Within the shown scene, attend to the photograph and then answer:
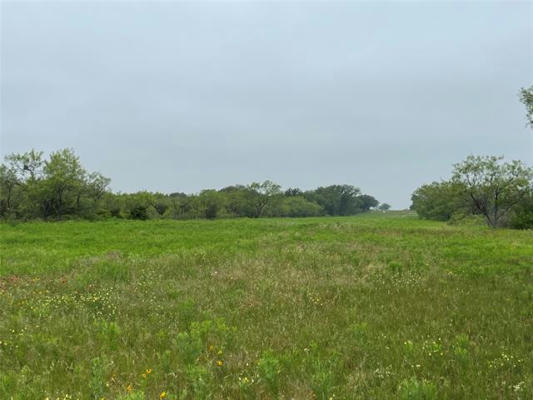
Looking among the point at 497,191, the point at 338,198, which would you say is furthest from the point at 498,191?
the point at 338,198

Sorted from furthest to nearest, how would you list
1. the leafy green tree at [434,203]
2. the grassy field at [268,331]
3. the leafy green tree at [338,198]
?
1. the leafy green tree at [338,198]
2. the leafy green tree at [434,203]
3. the grassy field at [268,331]

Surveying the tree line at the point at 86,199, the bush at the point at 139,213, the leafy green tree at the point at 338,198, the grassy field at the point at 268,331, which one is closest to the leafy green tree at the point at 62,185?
the tree line at the point at 86,199

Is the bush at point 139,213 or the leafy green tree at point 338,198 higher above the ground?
the leafy green tree at point 338,198

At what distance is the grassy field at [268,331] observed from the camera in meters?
4.18

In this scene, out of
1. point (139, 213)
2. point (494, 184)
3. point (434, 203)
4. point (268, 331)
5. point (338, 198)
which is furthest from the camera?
point (338, 198)

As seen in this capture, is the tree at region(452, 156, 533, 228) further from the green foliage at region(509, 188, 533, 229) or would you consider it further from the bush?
the bush

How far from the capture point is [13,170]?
141ft

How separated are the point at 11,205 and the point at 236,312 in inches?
1981

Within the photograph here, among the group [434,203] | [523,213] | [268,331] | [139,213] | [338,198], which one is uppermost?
[338,198]

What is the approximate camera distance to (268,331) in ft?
19.6

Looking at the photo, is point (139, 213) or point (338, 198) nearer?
point (139, 213)

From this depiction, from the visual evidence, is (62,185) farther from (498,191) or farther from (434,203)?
(434,203)

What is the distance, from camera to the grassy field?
418cm

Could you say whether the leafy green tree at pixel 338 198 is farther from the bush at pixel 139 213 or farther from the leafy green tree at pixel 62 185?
the leafy green tree at pixel 62 185
